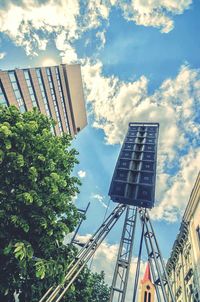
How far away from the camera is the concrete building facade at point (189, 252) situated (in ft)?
47.3

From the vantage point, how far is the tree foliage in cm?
798

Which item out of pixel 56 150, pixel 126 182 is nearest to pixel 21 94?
pixel 126 182

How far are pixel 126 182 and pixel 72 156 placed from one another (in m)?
7.16

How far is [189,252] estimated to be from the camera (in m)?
16.7

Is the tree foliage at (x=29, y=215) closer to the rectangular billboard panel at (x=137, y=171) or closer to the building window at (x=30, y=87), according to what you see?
the rectangular billboard panel at (x=137, y=171)

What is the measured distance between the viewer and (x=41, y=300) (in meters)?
9.20

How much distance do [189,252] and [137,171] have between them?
24.5 ft

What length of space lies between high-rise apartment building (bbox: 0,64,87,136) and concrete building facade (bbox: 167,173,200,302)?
1681 centimetres

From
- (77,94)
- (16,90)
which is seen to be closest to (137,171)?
(16,90)

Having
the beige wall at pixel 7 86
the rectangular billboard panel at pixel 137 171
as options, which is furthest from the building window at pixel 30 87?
the rectangular billboard panel at pixel 137 171

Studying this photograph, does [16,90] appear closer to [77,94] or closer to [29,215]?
[77,94]

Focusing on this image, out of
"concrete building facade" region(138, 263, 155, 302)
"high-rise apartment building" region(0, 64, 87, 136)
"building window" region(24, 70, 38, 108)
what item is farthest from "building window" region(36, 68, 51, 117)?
"concrete building facade" region(138, 263, 155, 302)

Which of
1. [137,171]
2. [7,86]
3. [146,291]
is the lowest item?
[137,171]

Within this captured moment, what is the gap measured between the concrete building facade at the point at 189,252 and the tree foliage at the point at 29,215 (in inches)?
382
